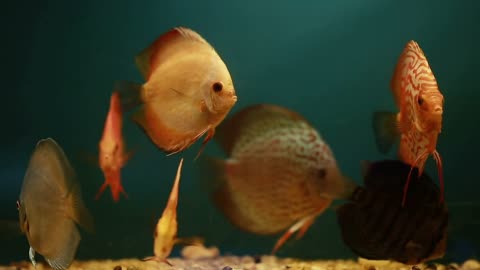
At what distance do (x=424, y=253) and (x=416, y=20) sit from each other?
214cm

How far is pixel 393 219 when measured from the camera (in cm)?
164

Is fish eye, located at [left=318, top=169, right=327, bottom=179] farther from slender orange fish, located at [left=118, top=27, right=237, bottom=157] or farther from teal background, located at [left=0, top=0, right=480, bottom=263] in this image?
teal background, located at [left=0, top=0, right=480, bottom=263]

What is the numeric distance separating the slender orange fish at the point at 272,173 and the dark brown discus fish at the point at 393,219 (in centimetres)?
25

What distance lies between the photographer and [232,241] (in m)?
2.98

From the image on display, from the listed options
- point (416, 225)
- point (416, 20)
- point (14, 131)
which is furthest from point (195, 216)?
point (416, 20)

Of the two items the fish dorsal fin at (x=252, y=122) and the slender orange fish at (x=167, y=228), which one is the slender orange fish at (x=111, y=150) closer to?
the slender orange fish at (x=167, y=228)

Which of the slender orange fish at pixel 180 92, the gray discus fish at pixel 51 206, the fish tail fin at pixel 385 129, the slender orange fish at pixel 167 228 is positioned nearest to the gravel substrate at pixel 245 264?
the slender orange fish at pixel 167 228

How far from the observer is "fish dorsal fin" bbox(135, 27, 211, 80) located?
1604 millimetres

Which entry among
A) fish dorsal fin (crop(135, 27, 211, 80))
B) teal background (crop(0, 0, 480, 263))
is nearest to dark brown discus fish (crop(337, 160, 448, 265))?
fish dorsal fin (crop(135, 27, 211, 80))

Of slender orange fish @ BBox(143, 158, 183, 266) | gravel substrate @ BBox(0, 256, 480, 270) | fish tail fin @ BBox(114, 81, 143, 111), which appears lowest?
gravel substrate @ BBox(0, 256, 480, 270)

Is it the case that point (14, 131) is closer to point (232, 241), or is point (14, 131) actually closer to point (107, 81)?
point (107, 81)

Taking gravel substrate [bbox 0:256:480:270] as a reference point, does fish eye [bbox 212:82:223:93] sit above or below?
above

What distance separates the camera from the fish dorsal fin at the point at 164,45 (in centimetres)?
160

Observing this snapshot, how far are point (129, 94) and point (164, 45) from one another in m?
0.22
